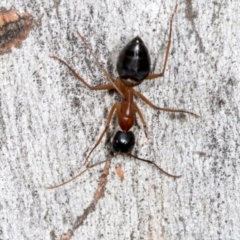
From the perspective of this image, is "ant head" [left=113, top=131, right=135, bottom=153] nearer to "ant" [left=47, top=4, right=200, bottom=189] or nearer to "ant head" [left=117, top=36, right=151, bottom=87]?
"ant" [left=47, top=4, right=200, bottom=189]

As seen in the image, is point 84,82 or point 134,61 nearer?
point 134,61

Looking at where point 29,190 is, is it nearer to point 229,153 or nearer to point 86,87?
point 86,87

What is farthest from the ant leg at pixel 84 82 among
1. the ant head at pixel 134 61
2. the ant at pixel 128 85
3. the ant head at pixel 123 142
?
the ant head at pixel 123 142

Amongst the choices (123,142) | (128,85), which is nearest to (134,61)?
(128,85)

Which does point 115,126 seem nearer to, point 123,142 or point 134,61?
point 123,142

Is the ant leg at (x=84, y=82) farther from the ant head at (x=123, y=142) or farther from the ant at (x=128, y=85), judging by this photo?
the ant head at (x=123, y=142)

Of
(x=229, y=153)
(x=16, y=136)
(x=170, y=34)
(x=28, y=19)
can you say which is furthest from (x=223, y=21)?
(x=16, y=136)
